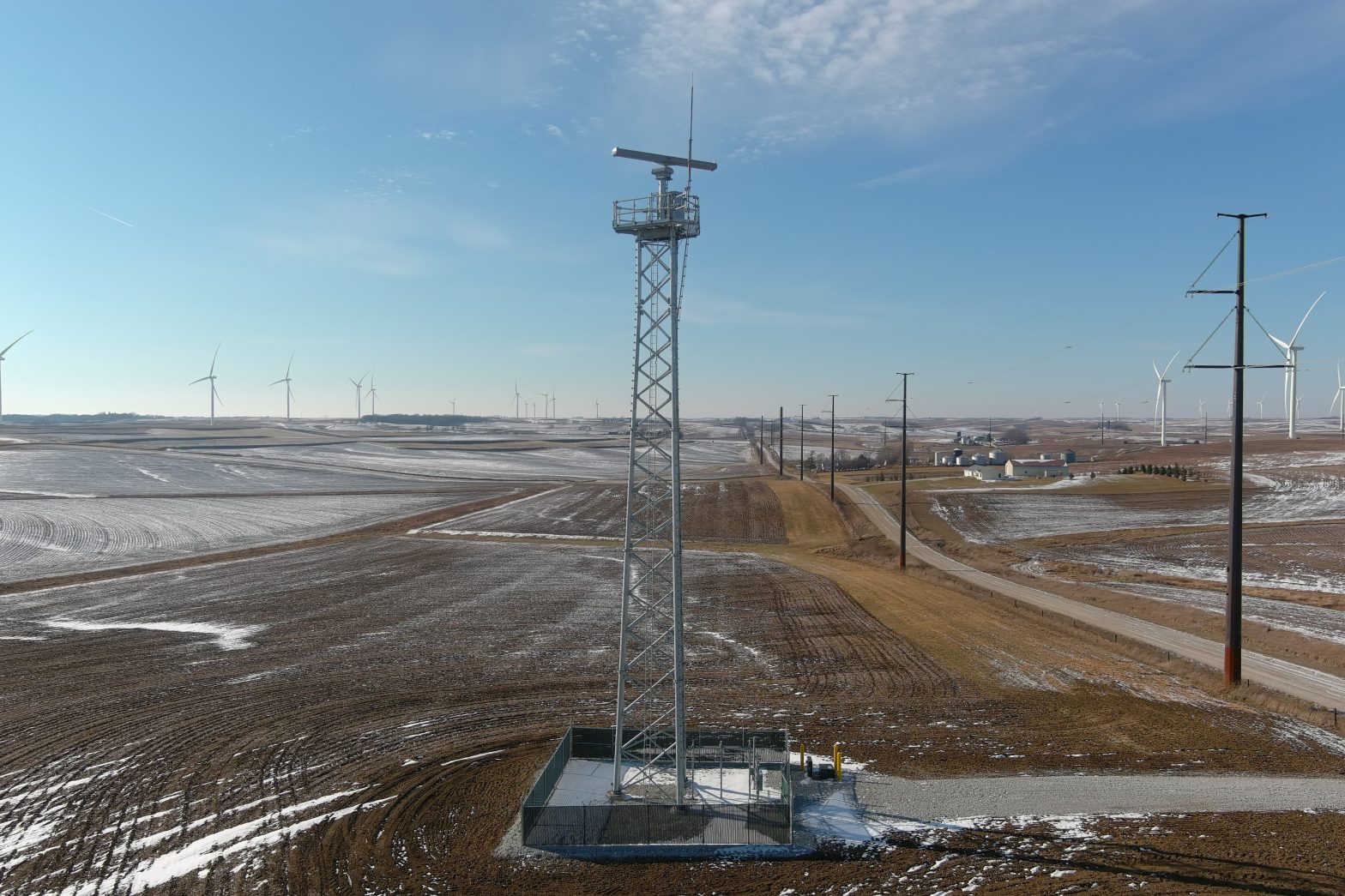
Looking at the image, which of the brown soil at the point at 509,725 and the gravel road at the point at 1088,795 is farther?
the gravel road at the point at 1088,795

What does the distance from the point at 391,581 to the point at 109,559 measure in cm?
2279

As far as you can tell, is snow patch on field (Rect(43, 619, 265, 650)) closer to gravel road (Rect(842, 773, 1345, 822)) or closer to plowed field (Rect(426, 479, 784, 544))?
gravel road (Rect(842, 773, 1345, 822))

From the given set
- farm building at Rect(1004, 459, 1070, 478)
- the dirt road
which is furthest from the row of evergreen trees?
the dirt road

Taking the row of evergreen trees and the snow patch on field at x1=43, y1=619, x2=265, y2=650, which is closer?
the snow patch on field at x1=43, y1=619, x2=265, y2=650

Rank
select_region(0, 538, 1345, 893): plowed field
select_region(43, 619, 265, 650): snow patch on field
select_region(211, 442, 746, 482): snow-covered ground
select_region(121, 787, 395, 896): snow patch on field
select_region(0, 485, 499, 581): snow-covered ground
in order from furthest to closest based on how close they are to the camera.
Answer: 1. select_region(211, 442, 746, 482): snow-covered ground
2. select_region(0, 485, 499, 581): snow-covered ground
3. select_region(43, 619, 265, 650): snow patch on field
4. select_region(0, 538, 1345, 893): plowed field
5. select_region(121, 787, 395, 896): snow patch on field

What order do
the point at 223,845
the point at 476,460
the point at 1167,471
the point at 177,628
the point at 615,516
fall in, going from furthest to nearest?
the point at 476,460, the point at 1167,471, the point at 615,516, the point at 177,628, the point at 223,845

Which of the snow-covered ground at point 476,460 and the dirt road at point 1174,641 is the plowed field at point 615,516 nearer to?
the dirt road at point 1174,641

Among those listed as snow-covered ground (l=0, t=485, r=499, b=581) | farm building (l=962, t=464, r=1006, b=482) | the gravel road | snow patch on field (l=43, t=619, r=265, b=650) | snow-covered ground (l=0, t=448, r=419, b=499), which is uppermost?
farm building (l=962, t=464, r=1006, b=482)

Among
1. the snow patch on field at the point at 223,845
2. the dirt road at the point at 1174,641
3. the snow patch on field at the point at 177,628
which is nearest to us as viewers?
the snow patch on field at the point at 223,845

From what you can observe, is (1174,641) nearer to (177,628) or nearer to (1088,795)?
(1088,795)

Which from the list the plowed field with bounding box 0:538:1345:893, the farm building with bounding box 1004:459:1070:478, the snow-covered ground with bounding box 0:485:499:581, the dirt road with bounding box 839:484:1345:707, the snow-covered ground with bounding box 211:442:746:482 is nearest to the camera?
the plowed field with bounding box 0:538:1345:893

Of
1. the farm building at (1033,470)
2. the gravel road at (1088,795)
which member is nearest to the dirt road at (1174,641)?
the gravel road at (1088,795)

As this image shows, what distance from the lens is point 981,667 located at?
30938mm

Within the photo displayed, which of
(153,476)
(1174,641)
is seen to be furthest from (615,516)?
(153,476)
